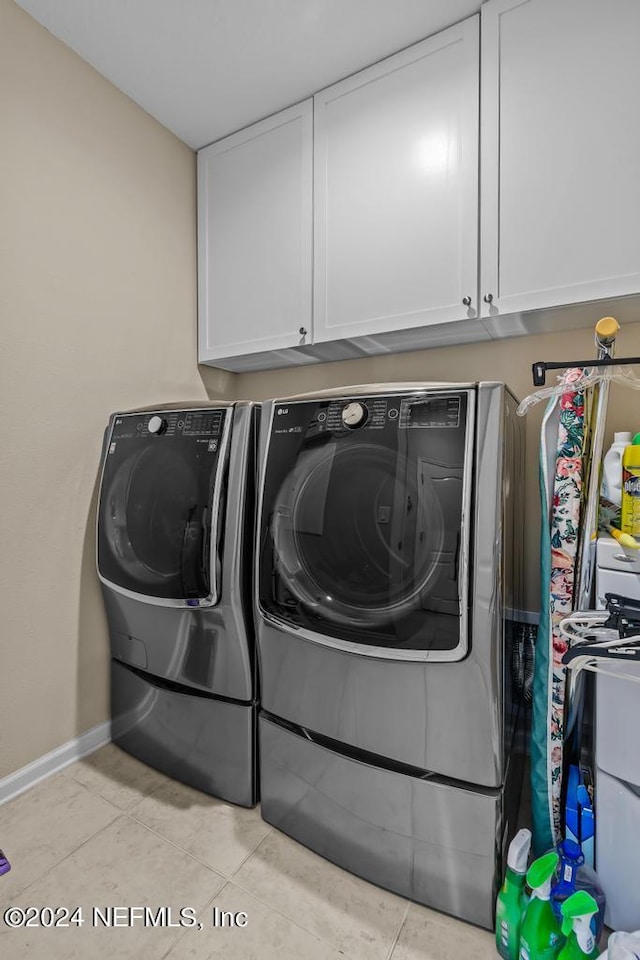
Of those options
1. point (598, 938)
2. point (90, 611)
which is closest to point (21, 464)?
point (90, 611)

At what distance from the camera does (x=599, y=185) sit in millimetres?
1325

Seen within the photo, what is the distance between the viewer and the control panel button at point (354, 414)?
1232 millimetres

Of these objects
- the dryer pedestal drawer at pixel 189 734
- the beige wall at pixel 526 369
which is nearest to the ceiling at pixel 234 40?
the beige wall at pixel 526 369

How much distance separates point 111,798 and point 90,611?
645 millimetres

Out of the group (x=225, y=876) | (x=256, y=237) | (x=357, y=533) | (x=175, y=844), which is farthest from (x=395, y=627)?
(x=256, y=237)

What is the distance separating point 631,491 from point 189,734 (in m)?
1.58

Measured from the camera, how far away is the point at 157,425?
165cm

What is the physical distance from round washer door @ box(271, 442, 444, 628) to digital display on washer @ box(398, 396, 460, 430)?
9 cm

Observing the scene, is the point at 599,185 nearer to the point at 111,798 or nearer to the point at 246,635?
the point at 246,635

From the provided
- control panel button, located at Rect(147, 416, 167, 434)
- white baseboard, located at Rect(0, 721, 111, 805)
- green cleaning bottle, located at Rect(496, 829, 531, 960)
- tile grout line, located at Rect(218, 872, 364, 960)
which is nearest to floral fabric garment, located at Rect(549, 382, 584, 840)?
green cleaning bottle, located at Rect(496, 829, 531, 960)

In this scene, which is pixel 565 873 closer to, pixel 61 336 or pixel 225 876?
pixel 225 876

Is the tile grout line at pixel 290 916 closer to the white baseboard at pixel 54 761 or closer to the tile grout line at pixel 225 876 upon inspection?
the tile grout line at pixel 225 876

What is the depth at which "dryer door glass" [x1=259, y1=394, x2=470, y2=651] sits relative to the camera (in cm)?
111

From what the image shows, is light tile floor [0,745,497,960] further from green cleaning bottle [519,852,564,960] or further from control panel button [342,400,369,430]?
control panel button [342,400,369,430]
